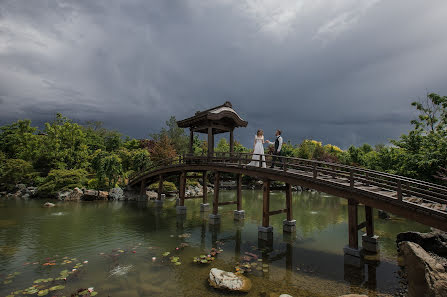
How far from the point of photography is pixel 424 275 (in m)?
5.55

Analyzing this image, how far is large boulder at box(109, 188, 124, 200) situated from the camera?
27297 millimetres

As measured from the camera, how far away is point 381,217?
61.7 ft

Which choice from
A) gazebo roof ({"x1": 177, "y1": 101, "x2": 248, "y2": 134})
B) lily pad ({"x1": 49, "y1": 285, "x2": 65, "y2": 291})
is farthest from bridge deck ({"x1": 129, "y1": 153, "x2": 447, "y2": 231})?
lily pad ({"x1": 49, "y1": 285, "x2": 65, "y2": 291})

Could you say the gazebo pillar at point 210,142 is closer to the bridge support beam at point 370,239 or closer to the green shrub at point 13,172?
the bridge support beam at point 370,239

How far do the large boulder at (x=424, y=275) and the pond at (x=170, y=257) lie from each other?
5.76 ft

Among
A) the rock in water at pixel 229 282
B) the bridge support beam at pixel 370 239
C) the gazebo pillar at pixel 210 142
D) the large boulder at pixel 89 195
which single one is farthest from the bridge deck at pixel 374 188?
the large boulder at pixel 89 195

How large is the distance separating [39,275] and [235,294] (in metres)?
6.94

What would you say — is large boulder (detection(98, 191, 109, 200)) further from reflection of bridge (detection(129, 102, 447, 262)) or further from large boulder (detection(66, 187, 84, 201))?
reflection of bridge (detection(129, 102, 447, 262))

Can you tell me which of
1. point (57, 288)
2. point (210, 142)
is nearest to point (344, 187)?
point (210, 142)

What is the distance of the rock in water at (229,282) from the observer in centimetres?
701

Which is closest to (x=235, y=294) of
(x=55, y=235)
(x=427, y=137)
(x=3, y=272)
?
(x=3, y=272)

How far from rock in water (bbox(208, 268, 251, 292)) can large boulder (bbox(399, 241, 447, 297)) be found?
4.37m

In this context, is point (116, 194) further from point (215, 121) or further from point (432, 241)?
point (432, 241)

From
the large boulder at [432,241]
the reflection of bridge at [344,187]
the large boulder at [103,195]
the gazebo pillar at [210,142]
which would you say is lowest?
the large boulder at [103,195]
